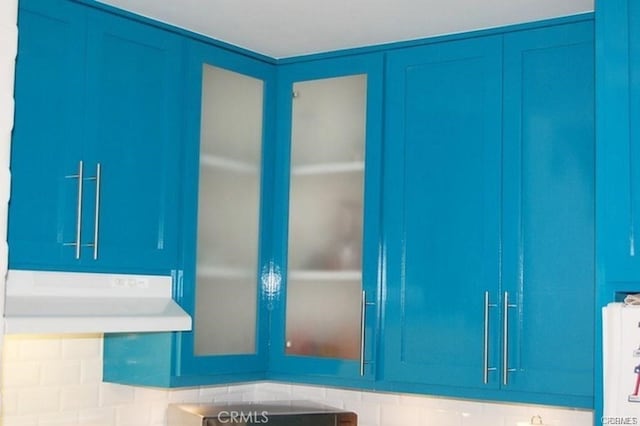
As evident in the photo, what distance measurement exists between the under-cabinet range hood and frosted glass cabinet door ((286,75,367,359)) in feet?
1.65

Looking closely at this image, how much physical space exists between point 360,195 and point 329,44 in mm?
499

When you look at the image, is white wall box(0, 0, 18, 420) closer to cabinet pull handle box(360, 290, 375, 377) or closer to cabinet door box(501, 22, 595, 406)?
cabinet pull handle box(360, 290, 375, 377)

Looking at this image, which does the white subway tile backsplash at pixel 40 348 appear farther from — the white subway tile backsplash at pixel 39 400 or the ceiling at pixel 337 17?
the ceiling at pixel 337 17

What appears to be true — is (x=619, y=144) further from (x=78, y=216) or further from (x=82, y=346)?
(x=82, y=346)

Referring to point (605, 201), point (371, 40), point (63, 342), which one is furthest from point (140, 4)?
point (605, 201)

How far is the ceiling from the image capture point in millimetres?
3031

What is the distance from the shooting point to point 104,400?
11.3ft

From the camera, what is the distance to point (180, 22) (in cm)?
327

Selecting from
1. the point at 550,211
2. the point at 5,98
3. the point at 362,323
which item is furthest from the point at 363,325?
the point at 5,98

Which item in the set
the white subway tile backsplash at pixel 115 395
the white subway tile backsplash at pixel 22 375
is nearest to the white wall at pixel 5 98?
the white subway tile backsplash at pixel 22 375

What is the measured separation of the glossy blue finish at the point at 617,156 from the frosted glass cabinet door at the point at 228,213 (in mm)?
1245

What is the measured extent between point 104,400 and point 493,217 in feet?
4.48

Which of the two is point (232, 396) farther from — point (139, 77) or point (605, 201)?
point (605, 201)

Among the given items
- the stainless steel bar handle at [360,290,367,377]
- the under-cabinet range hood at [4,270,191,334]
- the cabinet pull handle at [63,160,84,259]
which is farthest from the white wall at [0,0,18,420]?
the stainless steel bar handle at [360,290,367,377]
